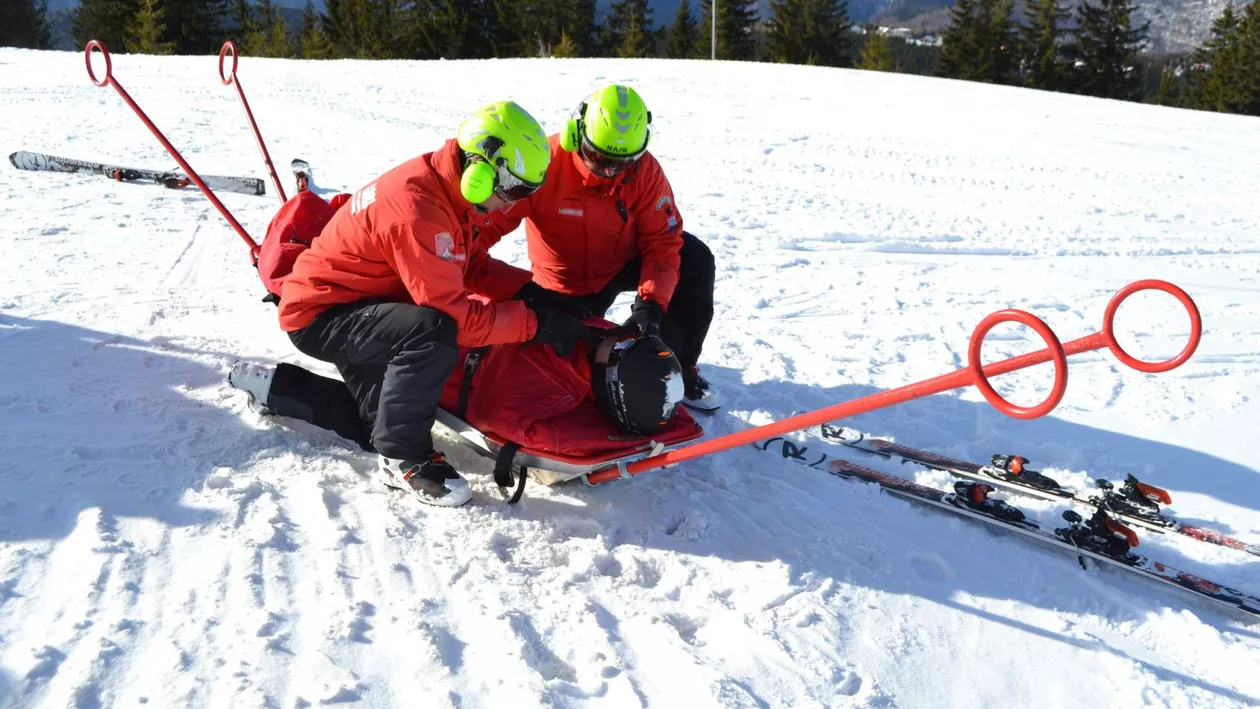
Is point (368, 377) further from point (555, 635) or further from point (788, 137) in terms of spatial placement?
point (788, 137)

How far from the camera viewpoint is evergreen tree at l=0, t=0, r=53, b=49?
3847 cm

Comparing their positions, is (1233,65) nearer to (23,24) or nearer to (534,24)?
(534,24)

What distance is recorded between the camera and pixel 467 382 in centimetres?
355

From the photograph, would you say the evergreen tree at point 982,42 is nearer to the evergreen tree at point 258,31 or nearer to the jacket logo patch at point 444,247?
the evergreen tree at point 258,31

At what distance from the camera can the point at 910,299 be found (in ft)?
20.1

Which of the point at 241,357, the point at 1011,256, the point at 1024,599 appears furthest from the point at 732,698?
the point at 1011,256

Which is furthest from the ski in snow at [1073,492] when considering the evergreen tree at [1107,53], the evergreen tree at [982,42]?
the evergreen tree at [1107,53]

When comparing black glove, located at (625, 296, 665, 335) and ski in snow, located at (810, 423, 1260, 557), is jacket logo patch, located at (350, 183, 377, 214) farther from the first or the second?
ski in snow, located at (810, 423, 1260, 557)

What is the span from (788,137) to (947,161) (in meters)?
2.18

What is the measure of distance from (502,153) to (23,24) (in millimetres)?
48096

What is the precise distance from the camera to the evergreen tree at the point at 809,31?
139ft

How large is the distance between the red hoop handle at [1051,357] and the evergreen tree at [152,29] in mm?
37645

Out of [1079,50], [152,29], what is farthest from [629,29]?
[1079,50]

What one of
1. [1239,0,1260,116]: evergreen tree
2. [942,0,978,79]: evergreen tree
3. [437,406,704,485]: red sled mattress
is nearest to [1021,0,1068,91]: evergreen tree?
[942,0,978,79]: evergreen tree
